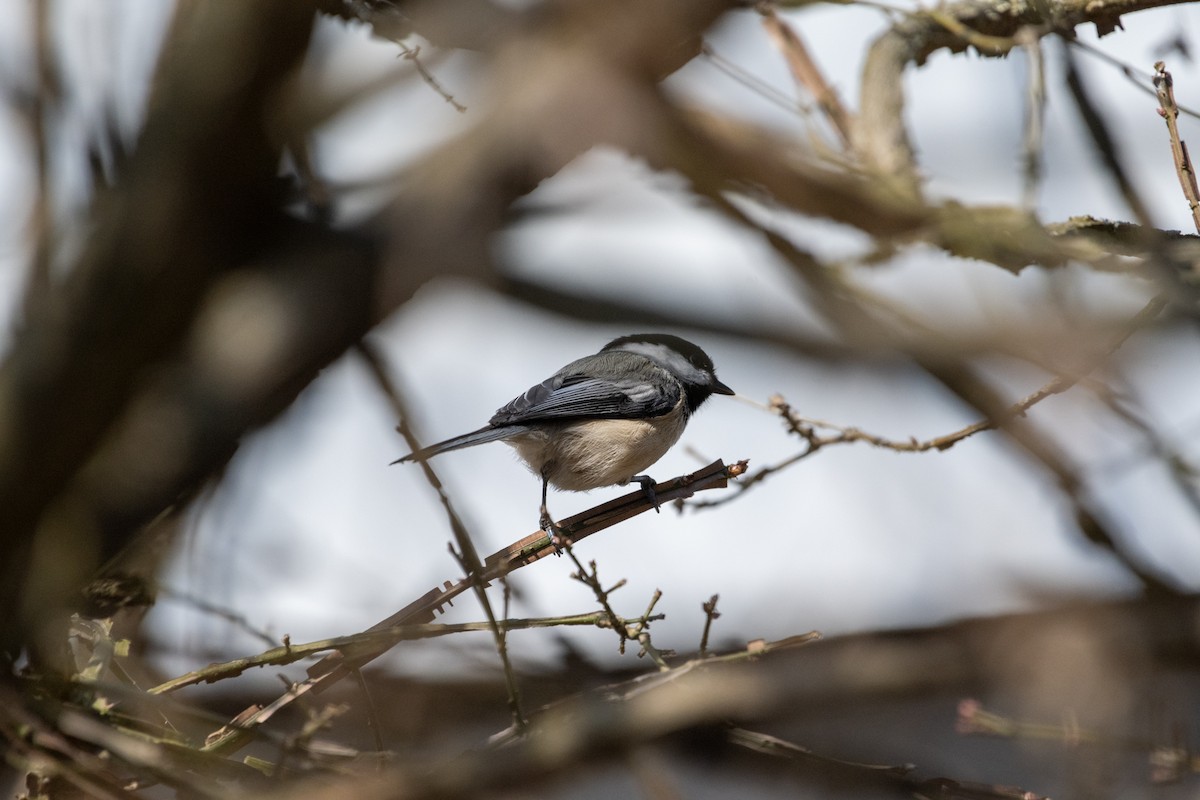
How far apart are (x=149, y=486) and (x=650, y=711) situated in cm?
92

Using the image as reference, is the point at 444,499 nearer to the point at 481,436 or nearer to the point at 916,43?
the point at 481,436

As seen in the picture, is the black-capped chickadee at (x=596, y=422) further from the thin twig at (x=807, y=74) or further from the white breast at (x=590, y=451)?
the thin twig at (x=807, y=74)

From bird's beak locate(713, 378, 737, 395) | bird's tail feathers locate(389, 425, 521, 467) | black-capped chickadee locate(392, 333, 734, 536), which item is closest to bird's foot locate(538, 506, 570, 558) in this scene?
bird's tail feathers locate(389, 425, 521, 467)

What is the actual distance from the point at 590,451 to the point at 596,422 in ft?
0.36

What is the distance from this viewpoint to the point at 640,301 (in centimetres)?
166

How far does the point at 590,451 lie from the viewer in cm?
280

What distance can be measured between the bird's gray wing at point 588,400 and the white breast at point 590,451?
5 centimetres

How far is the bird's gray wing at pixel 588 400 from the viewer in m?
2.77

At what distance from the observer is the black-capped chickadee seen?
9.12 ft

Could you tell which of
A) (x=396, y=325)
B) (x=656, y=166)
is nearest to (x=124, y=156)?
(x=396, y=325)

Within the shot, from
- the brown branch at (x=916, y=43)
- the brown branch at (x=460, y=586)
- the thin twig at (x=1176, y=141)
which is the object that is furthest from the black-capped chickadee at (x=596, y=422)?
the thin twig at (x=1176, y=141)

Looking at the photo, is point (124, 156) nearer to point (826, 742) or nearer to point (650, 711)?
point (650, 711)

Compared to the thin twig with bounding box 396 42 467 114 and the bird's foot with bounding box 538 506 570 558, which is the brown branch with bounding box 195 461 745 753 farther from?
the thin twig with bounding box 396 42 467 114

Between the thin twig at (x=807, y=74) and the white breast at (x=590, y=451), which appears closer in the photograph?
the white breast at (x=590, y=451)
